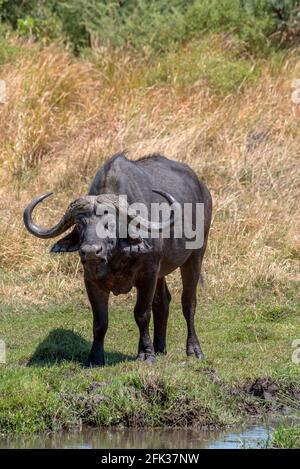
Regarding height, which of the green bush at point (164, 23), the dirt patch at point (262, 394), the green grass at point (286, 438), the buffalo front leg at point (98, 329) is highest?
the green bush at point (164, 23)

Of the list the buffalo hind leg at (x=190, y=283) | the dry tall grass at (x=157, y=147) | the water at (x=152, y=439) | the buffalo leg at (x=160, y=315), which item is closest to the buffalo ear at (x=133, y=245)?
the buffalo leg at (x=160, y=315)

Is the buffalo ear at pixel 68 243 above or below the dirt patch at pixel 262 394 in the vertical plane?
above

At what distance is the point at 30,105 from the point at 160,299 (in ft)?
21.7

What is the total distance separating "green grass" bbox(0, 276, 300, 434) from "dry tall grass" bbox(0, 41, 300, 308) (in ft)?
3.02

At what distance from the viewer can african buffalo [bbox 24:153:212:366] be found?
31.0 ft

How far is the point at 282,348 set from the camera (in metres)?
10.9

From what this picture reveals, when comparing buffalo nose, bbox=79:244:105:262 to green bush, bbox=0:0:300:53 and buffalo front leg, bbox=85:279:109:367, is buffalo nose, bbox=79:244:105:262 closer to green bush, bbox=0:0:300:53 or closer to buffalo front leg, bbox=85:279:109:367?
buffalo front leg, bbox=85:279:109:367

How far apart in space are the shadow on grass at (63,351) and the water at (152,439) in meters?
1.55

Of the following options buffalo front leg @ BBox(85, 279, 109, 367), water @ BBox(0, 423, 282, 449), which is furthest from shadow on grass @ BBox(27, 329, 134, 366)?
water @ BBox(0, 423, 282, 449)

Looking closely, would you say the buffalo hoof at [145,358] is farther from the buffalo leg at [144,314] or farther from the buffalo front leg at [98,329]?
the buffalo front leg at [98,329]

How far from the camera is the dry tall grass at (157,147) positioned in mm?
13727

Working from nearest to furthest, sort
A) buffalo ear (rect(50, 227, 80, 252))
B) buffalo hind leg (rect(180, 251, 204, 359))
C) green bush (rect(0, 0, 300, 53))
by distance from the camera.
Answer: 1. buffalo ear (rect(50, 227, 80, 252))
2. buffalo hind leg (rect(180, 251, 204, 359))
3. green bush (rect(0, 0, 300, 53))

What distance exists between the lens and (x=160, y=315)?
10.9 m

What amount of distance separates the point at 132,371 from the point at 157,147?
7144 mm
